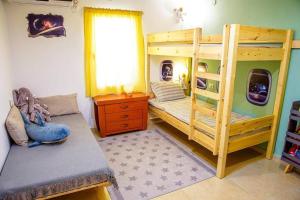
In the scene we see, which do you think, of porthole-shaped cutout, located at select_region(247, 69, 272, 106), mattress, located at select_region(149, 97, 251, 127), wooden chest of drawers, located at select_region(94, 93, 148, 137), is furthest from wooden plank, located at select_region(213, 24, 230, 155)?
wooden chest of drawers, located at select_region(94, 93, 148, 137)

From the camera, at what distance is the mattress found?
2866 millimetres

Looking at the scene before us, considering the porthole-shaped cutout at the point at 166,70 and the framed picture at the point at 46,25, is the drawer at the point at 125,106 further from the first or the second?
the framed picture at the point at 46,25

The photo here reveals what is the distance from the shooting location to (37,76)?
3.20 m

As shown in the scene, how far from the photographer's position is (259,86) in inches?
116

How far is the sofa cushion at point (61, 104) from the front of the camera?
10.3 ft

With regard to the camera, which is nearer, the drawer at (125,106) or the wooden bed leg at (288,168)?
the wooden bed leg at (288,168)

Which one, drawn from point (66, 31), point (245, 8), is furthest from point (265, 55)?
point (66, 31)

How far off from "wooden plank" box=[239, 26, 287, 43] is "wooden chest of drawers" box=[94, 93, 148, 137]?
74.7 inches

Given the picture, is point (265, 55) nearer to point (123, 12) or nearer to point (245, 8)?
point (245, 8)

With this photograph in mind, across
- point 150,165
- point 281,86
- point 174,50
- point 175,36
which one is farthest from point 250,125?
point 175,36

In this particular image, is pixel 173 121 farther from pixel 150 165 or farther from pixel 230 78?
pixel 230 78

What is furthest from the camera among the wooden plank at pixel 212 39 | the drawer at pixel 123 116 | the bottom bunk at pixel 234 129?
the drawer at pixel 123 116

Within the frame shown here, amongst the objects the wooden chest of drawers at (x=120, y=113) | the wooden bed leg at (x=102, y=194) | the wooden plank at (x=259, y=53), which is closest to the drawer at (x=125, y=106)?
the wooden chest of drawers at (x=120, y=113)

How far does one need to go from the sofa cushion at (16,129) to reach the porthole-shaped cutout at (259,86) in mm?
2968
